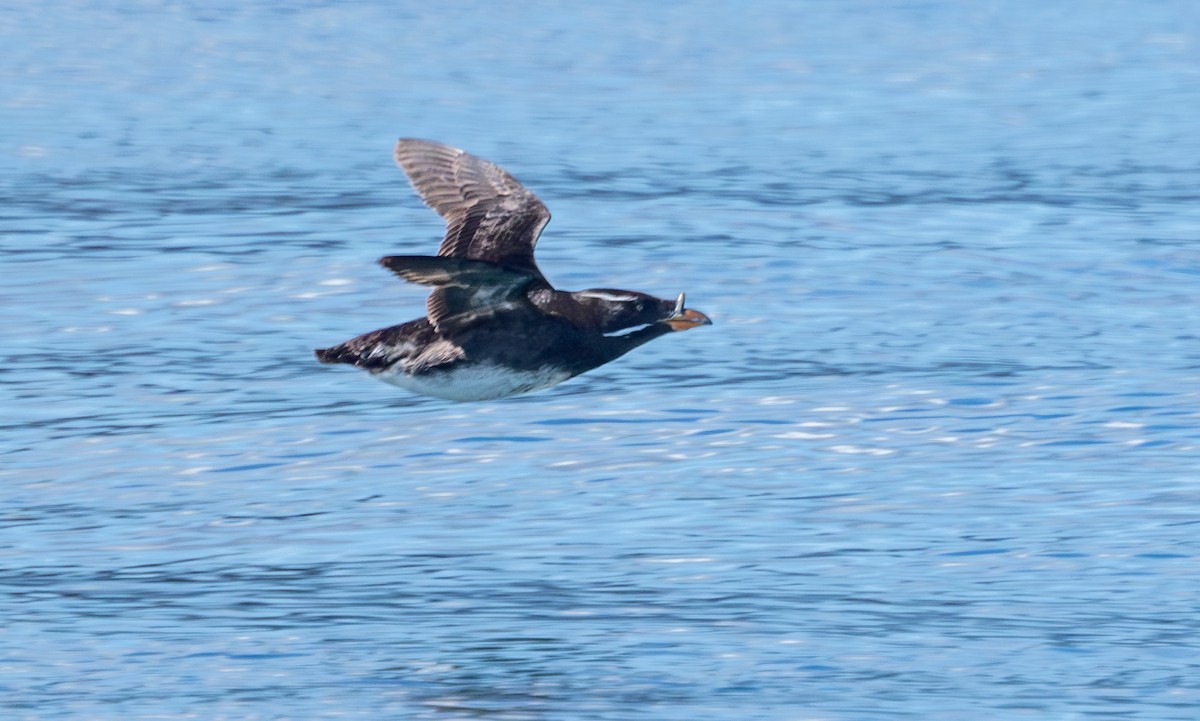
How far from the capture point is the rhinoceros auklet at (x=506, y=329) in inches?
378

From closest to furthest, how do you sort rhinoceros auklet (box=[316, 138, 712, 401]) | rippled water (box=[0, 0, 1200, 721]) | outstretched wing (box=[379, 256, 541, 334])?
rippled water (box=[0, 0, 1200, 721]) < outstretched wing (box=[379, 256, 541, 334]) < rhinoceros auklet (box=[316, 138, 712, 401])

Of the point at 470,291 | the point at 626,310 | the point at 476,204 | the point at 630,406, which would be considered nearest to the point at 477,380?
the point at 470,291

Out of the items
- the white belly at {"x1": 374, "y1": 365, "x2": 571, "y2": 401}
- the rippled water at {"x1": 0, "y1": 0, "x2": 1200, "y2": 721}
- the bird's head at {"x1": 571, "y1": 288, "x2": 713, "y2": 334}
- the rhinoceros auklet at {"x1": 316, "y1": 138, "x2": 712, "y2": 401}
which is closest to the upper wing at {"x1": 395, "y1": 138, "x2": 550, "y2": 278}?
the rhinoceros auklet at {"x1": 316, "y1": 138, "x2": 712, "y2": 401}

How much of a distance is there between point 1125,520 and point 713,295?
446 cm

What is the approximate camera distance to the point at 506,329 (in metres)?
9.60

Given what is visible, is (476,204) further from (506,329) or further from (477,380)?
(477,380)

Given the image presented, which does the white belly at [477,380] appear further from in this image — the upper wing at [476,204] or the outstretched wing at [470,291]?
the upper wing at [476,204]

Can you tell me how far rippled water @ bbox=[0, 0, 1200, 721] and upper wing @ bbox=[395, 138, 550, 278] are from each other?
4.38ft

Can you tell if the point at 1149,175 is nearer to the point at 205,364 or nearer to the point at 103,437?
the point at 205,364

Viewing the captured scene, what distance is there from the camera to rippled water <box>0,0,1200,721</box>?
8.85m

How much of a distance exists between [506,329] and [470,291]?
22cm

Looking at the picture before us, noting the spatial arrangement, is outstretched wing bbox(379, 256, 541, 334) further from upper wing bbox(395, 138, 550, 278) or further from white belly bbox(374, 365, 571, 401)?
white belly bbox(374, 365, 571, 401)

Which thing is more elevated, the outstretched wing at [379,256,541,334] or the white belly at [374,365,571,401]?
the outstretched wing at [379,256,541,334]

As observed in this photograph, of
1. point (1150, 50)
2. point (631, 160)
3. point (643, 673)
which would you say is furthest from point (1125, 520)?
point (1150, 50)
